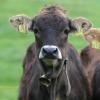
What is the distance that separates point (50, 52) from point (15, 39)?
43.5 feet

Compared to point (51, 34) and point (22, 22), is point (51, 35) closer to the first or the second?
point (51, 34)

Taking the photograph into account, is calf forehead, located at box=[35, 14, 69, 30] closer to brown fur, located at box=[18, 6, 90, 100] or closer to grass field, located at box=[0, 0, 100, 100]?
brown fur, located at box=[18, 6, 90, 100]

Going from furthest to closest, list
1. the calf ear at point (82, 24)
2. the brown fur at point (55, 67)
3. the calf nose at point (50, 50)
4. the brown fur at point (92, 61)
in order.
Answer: the brown fur at point (92, 61), the calf ear at point (82, 24), the brown fur at point (55, 67), the calf nose at point (50, 50)

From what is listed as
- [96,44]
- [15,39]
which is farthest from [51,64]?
[15,39]

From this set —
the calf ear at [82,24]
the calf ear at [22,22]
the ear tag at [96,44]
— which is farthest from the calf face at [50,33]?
the ear tag at [96,44]

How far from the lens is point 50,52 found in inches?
464

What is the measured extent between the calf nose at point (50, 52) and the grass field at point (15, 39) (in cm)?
629

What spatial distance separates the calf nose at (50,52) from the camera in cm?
1180

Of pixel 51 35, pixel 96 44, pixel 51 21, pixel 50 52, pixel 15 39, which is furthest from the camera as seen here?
pixel 15 39

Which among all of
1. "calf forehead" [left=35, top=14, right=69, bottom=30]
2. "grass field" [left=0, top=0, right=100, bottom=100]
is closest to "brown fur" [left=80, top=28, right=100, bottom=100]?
"calf forehead" [left=35, top=14, right=69, bottom=30]

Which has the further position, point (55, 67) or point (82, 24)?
point (82, 24)

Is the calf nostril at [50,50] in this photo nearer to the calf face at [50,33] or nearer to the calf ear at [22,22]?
the calf face at [50,33]

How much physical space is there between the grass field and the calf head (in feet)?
18.6

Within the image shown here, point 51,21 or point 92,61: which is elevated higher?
point 51,21
